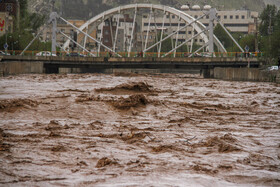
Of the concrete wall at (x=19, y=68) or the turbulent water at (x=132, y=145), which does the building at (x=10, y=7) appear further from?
the turbulent water at (x=132, y=145)

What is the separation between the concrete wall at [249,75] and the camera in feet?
→ 180

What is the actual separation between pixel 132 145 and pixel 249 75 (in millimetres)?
47892

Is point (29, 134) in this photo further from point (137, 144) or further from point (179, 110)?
point (179, 110)

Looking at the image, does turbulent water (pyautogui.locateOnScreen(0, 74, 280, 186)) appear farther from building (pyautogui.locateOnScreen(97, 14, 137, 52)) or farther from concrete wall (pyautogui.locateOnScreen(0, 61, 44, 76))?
building (pyautogui.locateOnScreen(97, 14, 137, 52))

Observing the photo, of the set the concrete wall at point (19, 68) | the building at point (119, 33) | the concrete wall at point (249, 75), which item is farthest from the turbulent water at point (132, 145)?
the building at point (119, 33)

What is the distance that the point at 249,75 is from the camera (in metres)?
59.4

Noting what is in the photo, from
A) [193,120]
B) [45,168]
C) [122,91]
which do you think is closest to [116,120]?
[193,120]

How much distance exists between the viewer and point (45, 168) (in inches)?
417

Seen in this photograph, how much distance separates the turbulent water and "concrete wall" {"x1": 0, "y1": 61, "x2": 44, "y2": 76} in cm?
3633

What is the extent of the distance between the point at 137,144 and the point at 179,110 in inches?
397

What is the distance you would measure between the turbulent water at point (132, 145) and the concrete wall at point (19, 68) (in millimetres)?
36326

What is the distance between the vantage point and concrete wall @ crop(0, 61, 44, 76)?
190 feet

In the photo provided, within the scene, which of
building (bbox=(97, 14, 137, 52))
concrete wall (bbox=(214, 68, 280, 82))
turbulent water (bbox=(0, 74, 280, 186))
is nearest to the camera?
turbulent water (bbox=(0, 74, 280, 186))

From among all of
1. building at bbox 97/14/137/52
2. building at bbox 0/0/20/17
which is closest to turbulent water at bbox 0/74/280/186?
building at bbox 0/0/20/17
